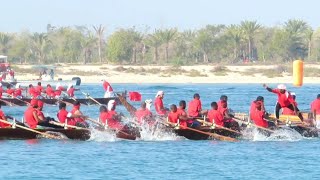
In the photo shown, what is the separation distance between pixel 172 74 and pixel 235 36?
553 inches

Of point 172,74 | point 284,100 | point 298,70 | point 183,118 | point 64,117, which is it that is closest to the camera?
point 64,117

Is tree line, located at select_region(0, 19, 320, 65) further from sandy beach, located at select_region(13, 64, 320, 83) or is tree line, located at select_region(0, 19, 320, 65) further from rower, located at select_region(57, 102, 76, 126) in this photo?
rower, located at select_region(57, 102, 76, 126)

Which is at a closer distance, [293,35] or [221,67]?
[221,67]

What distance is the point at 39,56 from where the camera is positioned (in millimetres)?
120500

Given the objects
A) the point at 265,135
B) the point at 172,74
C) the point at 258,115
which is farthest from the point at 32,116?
the point at 172,74

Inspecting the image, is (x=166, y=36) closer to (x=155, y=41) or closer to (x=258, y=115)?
(x=155, y=41)

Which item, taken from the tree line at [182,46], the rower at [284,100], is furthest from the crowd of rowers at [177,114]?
the tree line at [182,46]

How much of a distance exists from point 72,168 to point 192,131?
7.32 meters

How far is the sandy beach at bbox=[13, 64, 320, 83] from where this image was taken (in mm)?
93562

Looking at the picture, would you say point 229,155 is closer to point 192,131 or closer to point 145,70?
point 192,131

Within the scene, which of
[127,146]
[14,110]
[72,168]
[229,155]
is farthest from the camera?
[14,110]

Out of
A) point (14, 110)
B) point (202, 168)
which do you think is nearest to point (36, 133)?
point (202, 168)

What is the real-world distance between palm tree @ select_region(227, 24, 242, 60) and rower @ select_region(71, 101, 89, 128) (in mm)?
78003

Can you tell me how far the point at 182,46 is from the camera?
11988cm
